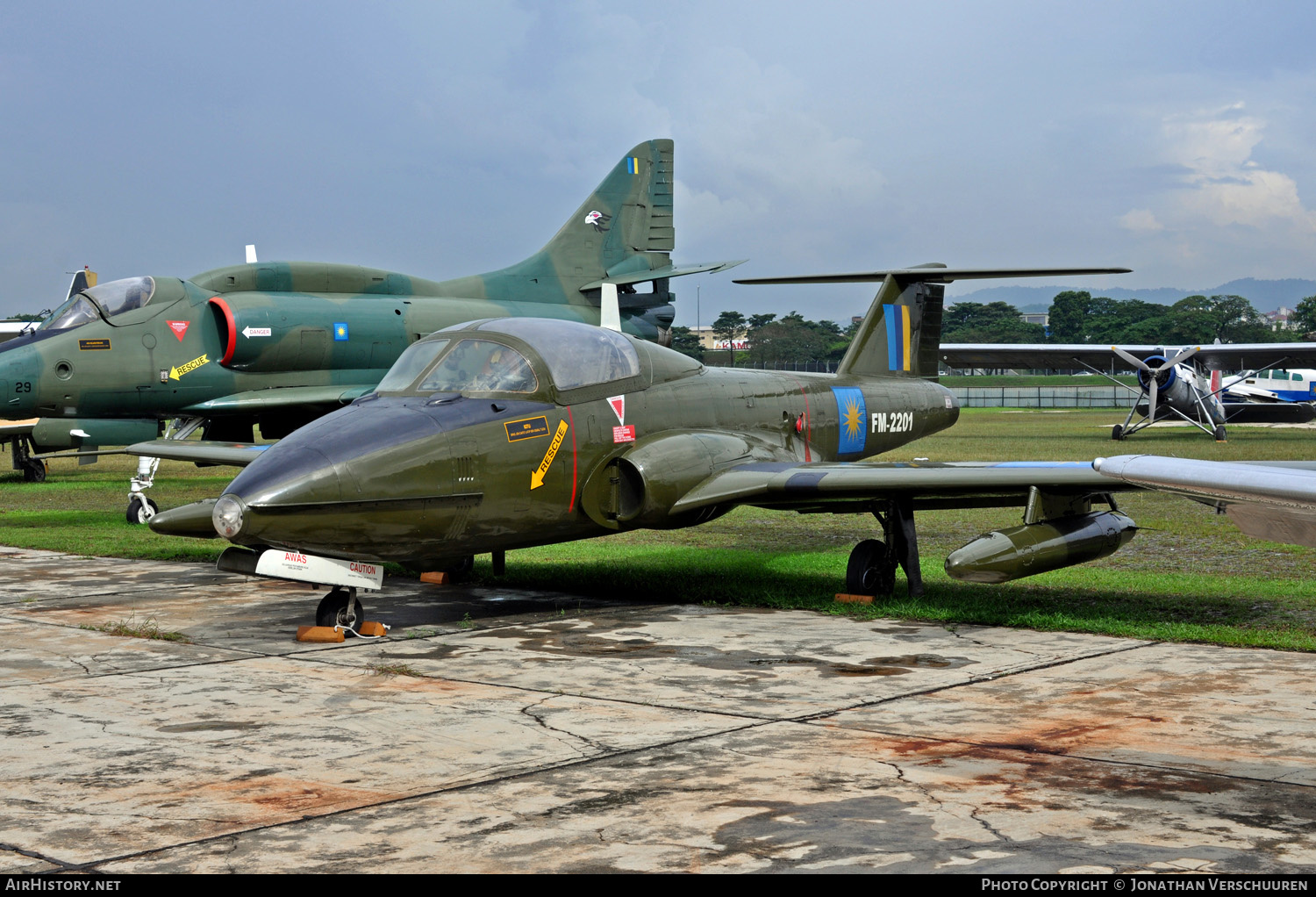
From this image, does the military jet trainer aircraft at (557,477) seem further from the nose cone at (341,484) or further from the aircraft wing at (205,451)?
the aircraft wing at (205,451)

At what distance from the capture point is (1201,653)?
8.09 meters

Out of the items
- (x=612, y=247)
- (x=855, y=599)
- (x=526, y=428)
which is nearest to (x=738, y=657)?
(x=526, y=428)

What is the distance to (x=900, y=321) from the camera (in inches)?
557

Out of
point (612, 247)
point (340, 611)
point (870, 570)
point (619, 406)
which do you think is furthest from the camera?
point (612, 247)

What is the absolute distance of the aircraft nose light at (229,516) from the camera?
25.9 ft

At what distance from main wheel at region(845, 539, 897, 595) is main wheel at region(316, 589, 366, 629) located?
4166 mm

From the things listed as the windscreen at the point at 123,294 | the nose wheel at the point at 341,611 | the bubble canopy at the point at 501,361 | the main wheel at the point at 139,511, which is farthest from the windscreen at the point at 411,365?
the windscreen at the point at 123,294

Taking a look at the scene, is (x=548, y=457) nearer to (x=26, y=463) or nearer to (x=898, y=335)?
(x=898, y=335)

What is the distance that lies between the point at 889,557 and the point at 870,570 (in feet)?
0.68

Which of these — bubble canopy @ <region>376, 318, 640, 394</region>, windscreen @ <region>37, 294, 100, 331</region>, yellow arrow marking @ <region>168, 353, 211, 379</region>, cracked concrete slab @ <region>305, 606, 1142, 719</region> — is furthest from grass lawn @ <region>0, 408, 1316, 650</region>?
windscreen @ <region>37, 294, 100, 331</region>

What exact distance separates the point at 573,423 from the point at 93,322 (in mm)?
11362

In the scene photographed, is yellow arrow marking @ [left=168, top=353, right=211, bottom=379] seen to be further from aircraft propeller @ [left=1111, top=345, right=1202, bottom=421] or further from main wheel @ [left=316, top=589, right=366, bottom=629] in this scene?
aircraft propeller @ [left=1111, top=345, right=1202, bottom=421]

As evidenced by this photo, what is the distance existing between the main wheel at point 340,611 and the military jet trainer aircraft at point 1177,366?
3304 cm

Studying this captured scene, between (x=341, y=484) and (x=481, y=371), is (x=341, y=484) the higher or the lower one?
the lower one
